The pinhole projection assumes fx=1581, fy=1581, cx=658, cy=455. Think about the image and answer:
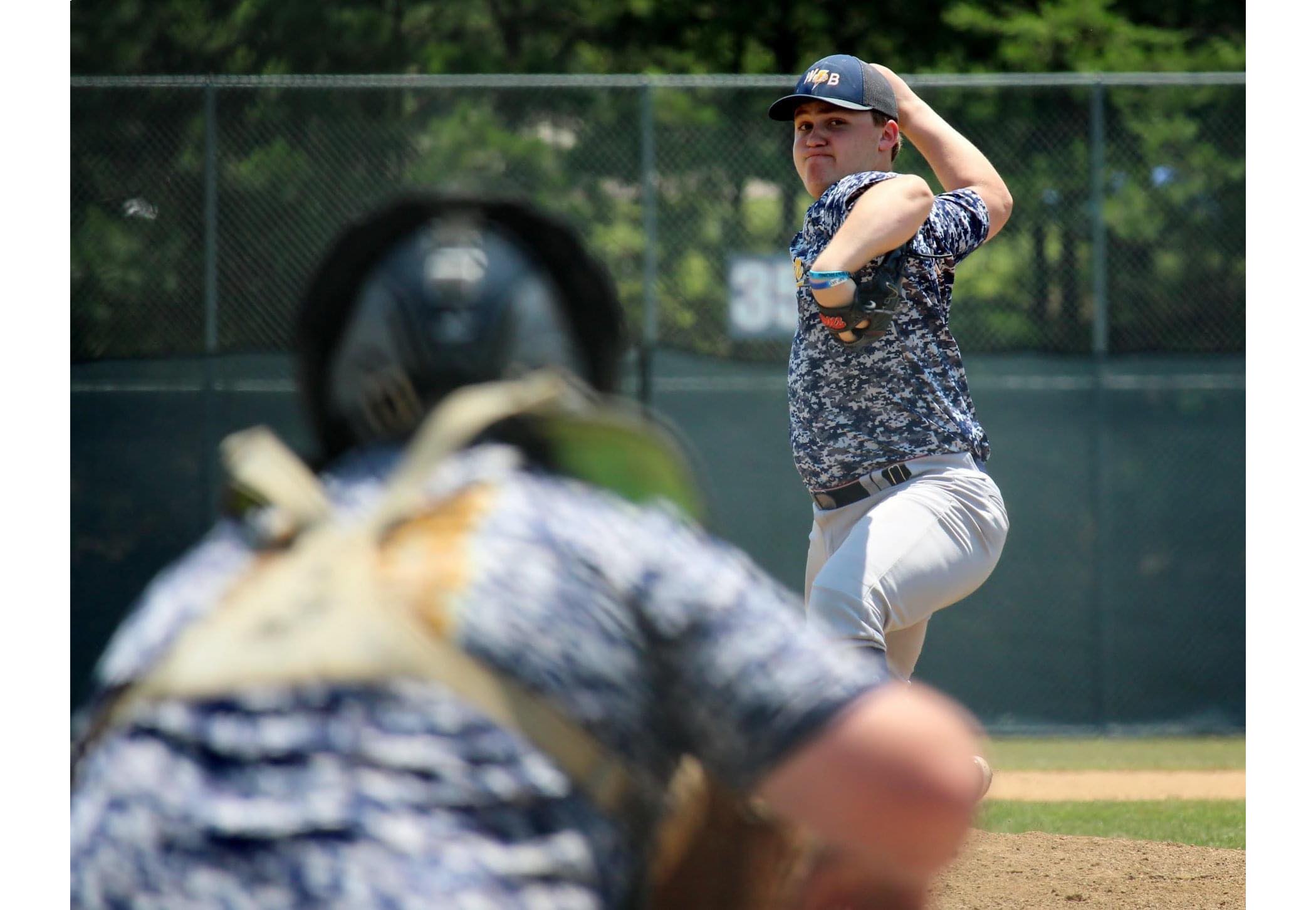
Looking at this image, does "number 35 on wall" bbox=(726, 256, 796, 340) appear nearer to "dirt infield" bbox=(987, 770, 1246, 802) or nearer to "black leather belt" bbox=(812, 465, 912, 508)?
"dirt infield" bbox=(987, 770, 1246, 802)

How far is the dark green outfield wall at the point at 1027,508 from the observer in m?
8.33

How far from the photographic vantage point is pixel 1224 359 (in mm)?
8664

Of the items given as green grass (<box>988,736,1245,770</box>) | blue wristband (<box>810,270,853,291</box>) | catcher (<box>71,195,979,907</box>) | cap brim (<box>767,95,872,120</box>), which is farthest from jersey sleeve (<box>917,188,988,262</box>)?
green grass (<box>988,736,1245,770</box>)

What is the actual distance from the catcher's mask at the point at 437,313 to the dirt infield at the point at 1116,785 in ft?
16.4

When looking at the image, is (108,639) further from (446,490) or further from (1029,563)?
(446,490)

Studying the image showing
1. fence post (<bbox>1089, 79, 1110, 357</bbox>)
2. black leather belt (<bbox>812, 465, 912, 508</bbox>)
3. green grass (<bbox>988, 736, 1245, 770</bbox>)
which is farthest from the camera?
fence post (<bbox>1089, 79, 1110, 357</bbox>)

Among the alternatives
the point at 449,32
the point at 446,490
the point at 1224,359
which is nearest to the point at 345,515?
the point at 446,490

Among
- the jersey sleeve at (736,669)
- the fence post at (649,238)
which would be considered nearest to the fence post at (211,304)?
the fence post at (649,238)

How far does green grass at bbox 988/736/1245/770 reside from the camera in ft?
24.0

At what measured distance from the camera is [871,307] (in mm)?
3275

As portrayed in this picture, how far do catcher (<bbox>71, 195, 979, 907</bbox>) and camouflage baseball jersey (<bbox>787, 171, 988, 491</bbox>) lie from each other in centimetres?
217

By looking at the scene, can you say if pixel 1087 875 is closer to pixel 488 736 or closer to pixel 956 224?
pixel 956 224

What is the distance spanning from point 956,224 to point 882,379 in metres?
0.44

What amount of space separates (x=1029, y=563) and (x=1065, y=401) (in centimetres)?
90
